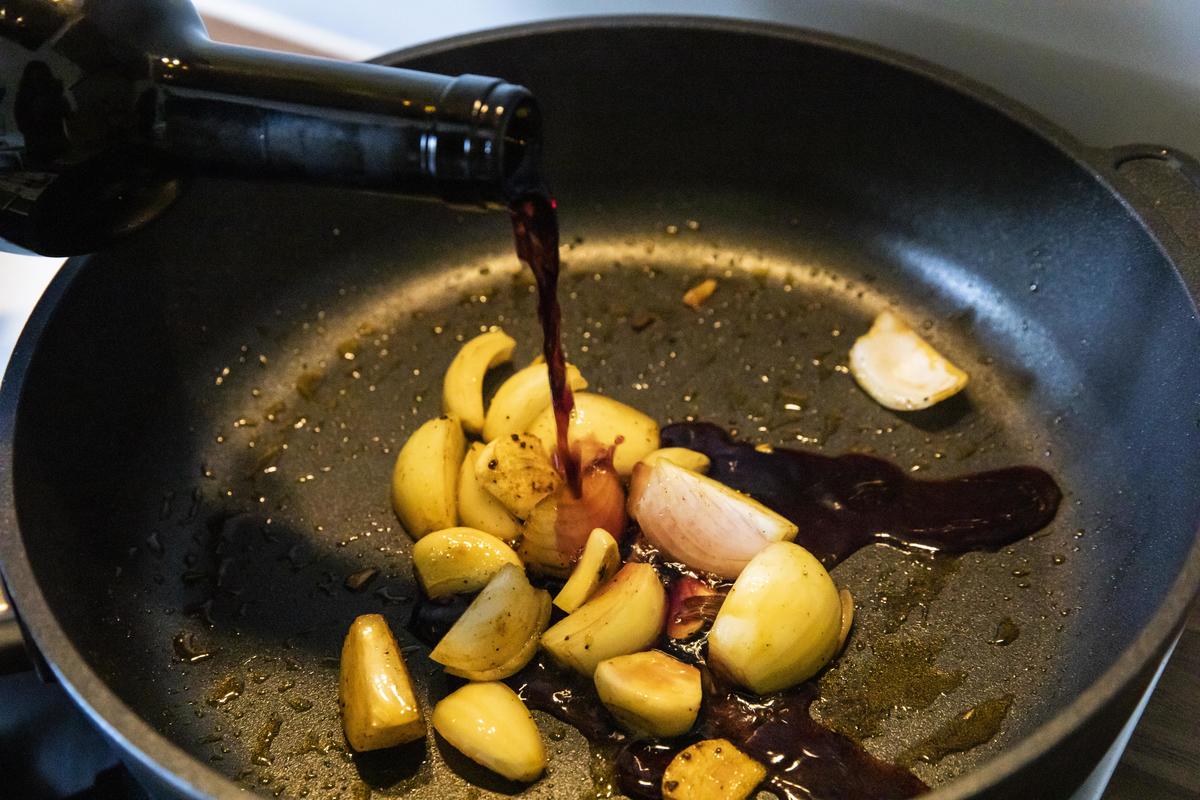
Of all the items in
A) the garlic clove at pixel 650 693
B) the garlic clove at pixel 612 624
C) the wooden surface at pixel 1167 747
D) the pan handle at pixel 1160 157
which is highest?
the pan handle at pixel 1160 157

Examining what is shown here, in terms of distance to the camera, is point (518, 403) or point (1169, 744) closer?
point (1169, 744)

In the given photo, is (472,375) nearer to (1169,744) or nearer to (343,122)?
(343,122)

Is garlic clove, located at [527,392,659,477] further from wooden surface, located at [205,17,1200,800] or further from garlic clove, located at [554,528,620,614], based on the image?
wooden surface, located at [205,17,1200,800]

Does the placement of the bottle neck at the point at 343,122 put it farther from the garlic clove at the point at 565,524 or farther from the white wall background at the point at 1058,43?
the white wall background at the point at 1058,43

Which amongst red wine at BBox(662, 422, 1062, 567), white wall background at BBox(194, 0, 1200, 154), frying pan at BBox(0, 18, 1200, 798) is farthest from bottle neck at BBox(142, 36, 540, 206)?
white wall background at BBox(194, 0, 1200, 154)

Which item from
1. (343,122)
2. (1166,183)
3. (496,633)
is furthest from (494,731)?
(1166,183)

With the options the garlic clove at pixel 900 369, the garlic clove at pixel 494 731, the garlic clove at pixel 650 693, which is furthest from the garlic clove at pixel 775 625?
the garlic clove at pixel 900 369

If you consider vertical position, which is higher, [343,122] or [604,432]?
[343,122]
